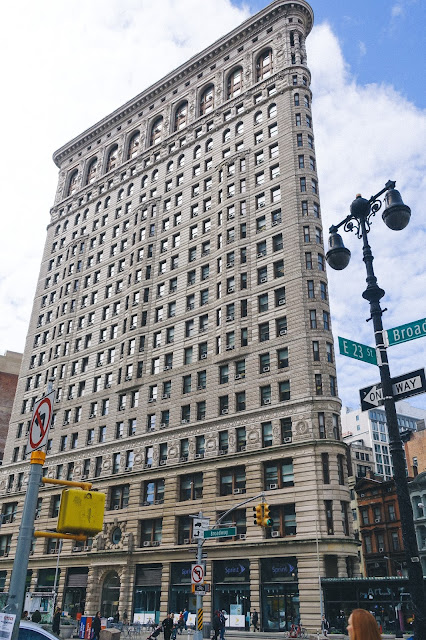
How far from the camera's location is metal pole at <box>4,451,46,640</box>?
6.52 metres

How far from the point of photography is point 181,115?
76938 mm

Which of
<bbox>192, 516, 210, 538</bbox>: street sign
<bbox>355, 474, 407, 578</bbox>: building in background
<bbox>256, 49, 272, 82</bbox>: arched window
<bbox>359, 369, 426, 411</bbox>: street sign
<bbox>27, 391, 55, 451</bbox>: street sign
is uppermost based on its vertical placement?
<bbox>256, 49, 272, 82</bbox>: arched window

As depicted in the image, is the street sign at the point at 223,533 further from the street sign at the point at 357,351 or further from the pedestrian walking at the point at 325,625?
the street sign at the point at 357,351

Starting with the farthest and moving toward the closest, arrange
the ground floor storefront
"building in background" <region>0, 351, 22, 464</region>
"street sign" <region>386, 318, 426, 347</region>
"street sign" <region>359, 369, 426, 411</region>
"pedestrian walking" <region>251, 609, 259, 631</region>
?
"building in background" <region>0, 351, 22, 464</region> < "pedestrian walking" <region>251, 609, 259, 631</region> < the ground floor storefront < "street sign" <region>386, 318, 426, 347</region> < "street sign" <region>359, 369, 426, 411</region>

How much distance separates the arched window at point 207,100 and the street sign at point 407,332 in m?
64.6

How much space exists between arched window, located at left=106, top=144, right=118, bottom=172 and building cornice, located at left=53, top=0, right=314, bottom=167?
389cm

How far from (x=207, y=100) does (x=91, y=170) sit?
2370 centimetres

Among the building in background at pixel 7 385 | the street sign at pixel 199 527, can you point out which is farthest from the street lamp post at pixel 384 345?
the building in background at pixel 7 385

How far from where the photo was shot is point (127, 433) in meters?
58.7

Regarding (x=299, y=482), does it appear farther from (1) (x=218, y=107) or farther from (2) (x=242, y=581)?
(1) (x=218, y=107)

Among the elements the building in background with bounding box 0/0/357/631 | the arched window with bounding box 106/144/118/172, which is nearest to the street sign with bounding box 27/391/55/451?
the building in background with bounding box 0/0/357/631

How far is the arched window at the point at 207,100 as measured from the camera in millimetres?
72625

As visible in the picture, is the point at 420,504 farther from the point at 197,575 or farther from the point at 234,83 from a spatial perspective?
the point at 234,83

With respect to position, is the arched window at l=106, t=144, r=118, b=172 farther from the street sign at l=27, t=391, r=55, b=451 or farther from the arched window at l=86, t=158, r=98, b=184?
the street sign at l=27, t=391, r=55, b=451
